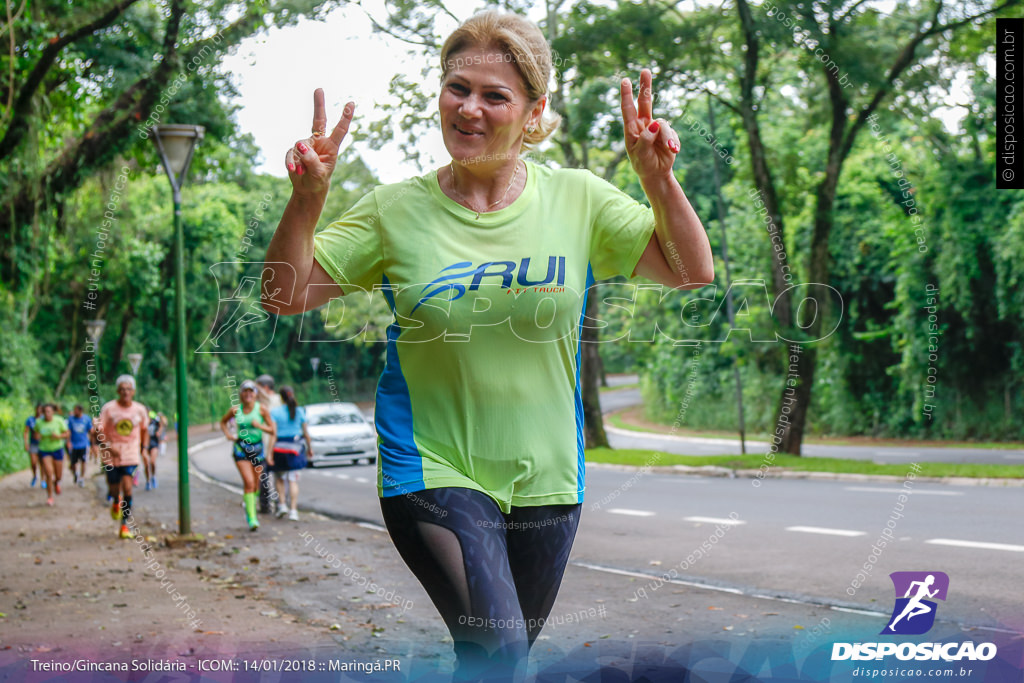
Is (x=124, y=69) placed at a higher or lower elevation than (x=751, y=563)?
higher

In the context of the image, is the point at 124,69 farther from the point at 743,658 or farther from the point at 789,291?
the point at 789,291

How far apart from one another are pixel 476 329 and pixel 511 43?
1.95 feet

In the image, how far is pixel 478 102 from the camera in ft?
7.32

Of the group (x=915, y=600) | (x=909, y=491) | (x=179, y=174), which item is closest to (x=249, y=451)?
(x=179, y=174)

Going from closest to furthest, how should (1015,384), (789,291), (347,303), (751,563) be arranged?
(347,303) → (751,563) → (789,291) → (1015,384)

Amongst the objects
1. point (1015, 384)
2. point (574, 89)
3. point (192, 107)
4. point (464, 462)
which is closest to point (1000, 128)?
point (464, 462)

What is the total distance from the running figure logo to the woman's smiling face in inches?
153

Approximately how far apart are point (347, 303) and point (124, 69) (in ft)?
28.1

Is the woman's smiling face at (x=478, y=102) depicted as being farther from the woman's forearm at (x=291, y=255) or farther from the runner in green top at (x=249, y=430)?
the runner in green top at (x=249, y=430)

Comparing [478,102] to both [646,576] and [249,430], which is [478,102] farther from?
[249,430]

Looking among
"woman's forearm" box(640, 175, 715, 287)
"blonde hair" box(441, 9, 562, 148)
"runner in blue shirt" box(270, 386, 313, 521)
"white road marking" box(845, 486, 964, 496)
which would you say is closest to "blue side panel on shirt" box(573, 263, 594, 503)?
"woman's forearm" box(640, 175, 715, 287)

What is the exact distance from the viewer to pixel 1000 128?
19.1 feet

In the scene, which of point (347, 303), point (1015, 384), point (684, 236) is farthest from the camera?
point (1015, 384)

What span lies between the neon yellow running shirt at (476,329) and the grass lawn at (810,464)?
40.9ft
